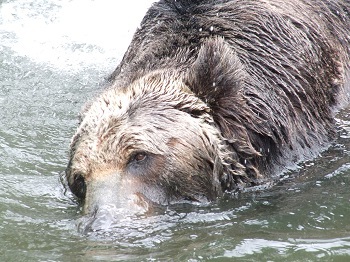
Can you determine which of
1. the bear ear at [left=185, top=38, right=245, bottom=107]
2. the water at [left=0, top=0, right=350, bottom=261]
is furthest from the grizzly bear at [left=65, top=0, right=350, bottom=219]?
the water at [left=0, top=0, right=350, bottom=261]

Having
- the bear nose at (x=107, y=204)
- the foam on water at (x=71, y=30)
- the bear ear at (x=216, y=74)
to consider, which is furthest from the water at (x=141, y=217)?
the foam on water at (x=71, y=30)

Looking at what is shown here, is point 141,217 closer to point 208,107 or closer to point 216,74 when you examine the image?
point 208,107

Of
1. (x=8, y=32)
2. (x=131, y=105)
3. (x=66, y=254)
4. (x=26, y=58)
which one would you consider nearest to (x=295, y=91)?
(x=131, y=105)

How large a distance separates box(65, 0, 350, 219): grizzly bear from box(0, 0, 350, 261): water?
19 cm

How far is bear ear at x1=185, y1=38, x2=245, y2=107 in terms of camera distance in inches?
227

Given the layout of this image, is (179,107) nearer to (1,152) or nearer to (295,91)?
(295,91)

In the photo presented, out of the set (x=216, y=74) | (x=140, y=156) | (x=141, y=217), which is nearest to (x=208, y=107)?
(x=216, y=74)

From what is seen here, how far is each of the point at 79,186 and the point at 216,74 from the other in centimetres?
151

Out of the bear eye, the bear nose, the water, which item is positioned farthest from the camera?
the bear eye

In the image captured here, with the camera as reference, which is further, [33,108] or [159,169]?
[33,108]

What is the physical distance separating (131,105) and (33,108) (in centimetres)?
321

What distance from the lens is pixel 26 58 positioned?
425 inches

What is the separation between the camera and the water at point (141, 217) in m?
4.86

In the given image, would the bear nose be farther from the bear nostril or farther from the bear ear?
the bear ear
